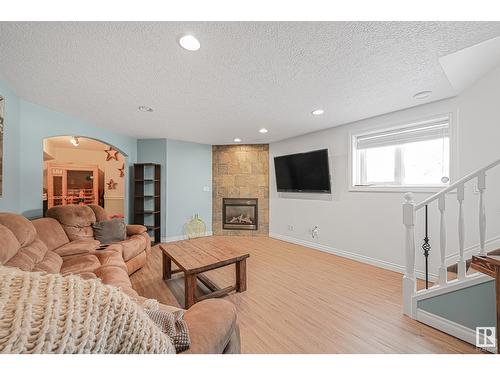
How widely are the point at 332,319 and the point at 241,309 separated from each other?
0.83 meters

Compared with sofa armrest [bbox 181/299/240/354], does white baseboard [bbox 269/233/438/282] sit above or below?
below

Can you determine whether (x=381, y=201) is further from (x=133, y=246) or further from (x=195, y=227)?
(x=195, y=227)

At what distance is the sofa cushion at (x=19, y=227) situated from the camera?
1749 millimetres

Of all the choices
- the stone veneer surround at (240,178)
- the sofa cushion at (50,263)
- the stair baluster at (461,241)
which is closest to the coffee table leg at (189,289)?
the sofa cushion at (50,263)

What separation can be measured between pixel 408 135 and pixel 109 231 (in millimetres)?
4409

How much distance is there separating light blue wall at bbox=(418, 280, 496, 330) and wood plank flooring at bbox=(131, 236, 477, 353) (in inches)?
6.3

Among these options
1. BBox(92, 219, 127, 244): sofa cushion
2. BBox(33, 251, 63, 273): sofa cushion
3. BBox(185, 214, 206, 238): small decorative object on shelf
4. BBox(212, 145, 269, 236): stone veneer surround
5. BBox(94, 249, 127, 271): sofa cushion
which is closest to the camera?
BBox(33, 251, 63, 273): sofa cushion

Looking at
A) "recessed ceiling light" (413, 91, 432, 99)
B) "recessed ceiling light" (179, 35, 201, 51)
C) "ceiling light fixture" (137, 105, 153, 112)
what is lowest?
"recessed ceiling light" (179, 35, 201, 51)

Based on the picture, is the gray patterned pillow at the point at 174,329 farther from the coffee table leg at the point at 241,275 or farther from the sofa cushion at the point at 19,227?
the sofa cushion at the point at 19,227

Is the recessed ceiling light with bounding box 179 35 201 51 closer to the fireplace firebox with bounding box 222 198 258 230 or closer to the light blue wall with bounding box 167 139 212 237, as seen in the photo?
the light blue wall with bounding box 167 139 212 237

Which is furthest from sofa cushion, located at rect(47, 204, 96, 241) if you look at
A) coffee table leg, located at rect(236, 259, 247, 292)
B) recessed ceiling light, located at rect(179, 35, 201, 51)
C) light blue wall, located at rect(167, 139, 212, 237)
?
recessed ceiling light, located at rect(179, 35, 201, 51)

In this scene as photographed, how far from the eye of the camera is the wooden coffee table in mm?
1820

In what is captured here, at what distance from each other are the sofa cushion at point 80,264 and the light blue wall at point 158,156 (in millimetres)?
2152

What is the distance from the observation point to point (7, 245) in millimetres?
1520
